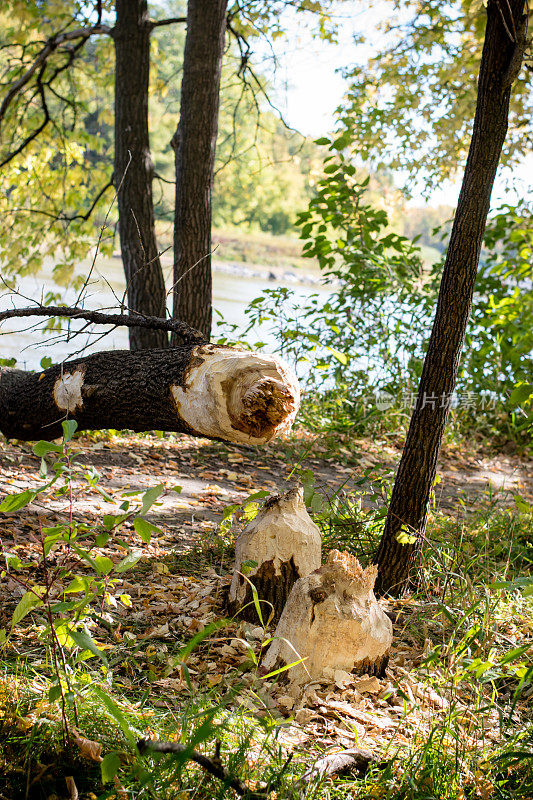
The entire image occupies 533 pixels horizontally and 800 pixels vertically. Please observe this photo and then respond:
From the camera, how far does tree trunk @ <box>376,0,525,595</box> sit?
2.96m

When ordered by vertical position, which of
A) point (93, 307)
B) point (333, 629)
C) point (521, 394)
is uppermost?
point (521, 394)

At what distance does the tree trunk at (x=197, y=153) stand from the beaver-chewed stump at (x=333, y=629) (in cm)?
330

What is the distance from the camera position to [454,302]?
10.1 ft

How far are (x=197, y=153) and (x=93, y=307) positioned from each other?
690 cm

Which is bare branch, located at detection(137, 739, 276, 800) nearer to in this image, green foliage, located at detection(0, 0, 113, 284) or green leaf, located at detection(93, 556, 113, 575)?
green leaf, located at detection(93, 556, 113, 575)

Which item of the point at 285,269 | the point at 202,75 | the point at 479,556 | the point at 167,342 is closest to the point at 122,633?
the point at 479,556

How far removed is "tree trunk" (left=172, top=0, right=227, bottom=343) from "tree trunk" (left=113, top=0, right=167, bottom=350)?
1.44 feet

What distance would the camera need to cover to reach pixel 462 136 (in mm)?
7508

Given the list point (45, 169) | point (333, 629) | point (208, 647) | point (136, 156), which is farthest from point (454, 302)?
point (45, 169)

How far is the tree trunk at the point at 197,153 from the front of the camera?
216 inches

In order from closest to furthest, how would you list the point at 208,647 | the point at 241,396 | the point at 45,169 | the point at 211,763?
the point at 211,763 < the point at 241,396 < the point at 208,647 < the point at 45,169

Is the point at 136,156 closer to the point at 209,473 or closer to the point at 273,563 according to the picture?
the point at 209,473

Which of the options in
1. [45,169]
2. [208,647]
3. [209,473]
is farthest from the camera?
[45,169]

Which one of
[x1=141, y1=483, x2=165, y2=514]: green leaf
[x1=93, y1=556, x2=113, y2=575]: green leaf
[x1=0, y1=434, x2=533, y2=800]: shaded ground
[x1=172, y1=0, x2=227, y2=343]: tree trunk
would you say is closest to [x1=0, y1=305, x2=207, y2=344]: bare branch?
[x1=0, y1=434, x2=533, y2=800]: shaded ground
